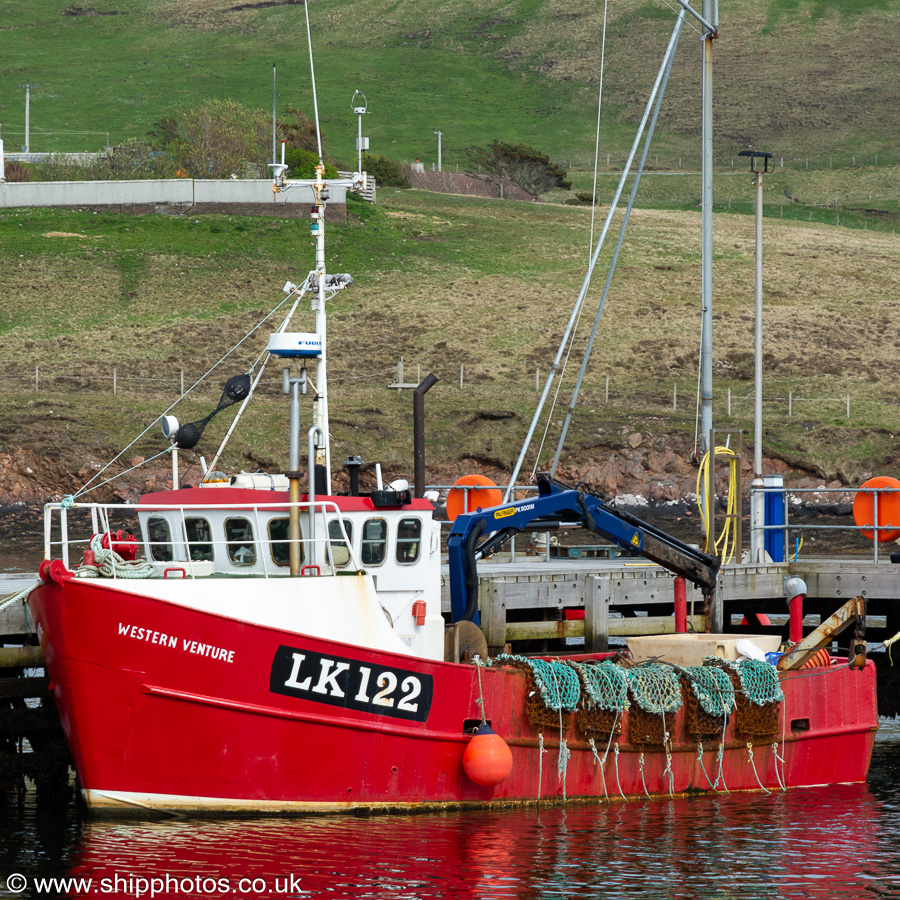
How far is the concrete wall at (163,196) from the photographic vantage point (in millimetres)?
68688

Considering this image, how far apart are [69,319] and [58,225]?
9.87 m

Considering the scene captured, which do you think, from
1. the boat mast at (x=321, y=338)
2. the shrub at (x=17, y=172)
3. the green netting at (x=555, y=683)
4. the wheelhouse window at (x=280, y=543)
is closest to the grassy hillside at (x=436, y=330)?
the shrub at (x=17, y=172)

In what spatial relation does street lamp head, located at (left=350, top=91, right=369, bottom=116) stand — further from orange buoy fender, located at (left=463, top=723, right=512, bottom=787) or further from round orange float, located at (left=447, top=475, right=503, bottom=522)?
orange buoy fender, located at (left=463, top=723, right=512, bottom=787)

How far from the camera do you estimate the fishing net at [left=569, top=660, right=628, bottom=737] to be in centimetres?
1509

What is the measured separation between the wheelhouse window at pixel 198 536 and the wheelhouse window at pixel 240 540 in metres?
0.20

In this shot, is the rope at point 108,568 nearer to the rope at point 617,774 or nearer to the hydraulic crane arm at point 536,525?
the hydraulic crane arm at point 536,525

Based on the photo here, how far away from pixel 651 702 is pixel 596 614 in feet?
9.56

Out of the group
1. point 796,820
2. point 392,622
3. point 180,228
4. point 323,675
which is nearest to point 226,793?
point 323,675

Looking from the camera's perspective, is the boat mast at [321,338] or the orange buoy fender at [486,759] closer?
the orange buoy fender at [486,759]

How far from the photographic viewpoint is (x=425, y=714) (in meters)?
14.1

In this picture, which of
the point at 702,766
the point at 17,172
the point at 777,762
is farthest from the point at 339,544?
the point at 17,172

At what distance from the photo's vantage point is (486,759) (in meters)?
14.1

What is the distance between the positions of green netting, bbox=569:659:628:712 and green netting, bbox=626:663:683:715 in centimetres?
16

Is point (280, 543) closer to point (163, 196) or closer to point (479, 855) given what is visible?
point (479, 855)
